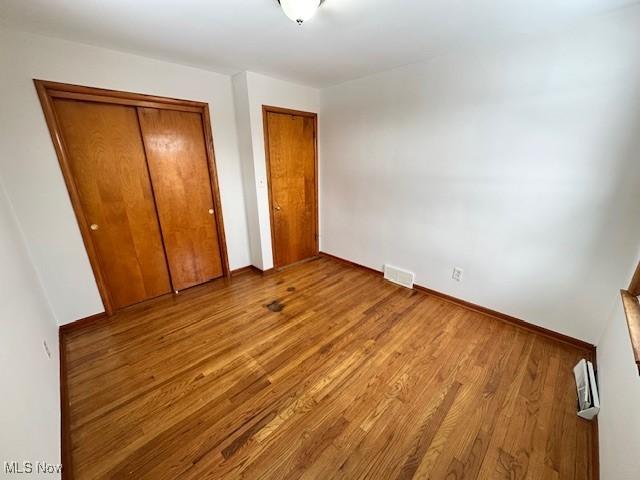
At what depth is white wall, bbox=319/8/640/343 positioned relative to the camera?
64.0 inches

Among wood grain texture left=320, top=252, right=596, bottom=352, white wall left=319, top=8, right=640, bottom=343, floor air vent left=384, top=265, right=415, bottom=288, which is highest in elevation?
white wall left=319, top=8, right=640, bottom=343

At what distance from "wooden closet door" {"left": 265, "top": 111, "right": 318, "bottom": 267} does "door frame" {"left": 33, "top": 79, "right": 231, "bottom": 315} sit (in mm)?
659

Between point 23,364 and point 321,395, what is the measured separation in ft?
4.98

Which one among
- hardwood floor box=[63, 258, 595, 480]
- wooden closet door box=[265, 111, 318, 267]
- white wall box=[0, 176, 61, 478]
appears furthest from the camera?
wooden closet door box=[265, 111, 318, 267]

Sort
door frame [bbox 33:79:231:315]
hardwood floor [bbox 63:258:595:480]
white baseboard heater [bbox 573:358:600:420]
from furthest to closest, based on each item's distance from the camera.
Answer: door frame [bbox 33:79:231:315] → white baseboard heater [bbox 573:358:600:420] → hardwood floor [bbox 63:258:595:480]

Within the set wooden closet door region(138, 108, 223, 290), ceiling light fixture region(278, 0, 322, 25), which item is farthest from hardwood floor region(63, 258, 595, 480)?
ceiling light fixture region(278, 0, 322, 25)

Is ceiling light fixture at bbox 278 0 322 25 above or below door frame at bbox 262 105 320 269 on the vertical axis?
above

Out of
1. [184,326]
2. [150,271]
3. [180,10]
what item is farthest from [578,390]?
[150,271]

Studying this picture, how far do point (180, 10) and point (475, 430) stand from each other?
296 centimetres

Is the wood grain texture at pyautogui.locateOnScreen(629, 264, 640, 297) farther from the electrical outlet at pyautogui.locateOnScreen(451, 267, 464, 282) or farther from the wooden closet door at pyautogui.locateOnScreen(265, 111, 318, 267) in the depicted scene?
the wooden closet door at pyautogui.locateOnScreen(265, 111, 318, 267)

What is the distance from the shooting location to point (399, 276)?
2949 mm

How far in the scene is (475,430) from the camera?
1395 mm

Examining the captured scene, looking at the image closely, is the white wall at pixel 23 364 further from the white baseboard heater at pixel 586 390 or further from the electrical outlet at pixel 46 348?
the white baseboard heater at pixel 586 390

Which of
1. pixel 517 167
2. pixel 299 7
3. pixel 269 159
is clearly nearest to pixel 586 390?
pixel 517 167
